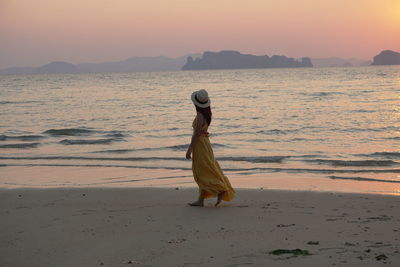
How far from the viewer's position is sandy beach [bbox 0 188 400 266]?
Result: 5.00 meters

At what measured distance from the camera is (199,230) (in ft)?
19.7

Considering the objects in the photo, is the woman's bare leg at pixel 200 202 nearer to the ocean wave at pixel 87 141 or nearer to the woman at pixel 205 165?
the woman at pixel 205 165

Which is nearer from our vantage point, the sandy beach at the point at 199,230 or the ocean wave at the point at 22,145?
the sandy beach at the point at 199,230

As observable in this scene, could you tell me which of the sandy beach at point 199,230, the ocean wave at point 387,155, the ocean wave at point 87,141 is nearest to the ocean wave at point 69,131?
the ocean wave at point 87,141

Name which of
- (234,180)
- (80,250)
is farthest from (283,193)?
(80,250)

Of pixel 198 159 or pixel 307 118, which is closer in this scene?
pixel 198 159

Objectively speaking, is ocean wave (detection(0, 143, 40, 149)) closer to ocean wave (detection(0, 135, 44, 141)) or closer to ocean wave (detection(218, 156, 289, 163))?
ocean wave (detection(0, 135, 44, 141))

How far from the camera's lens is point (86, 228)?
20.2ft

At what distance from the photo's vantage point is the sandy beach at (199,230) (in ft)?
16.4

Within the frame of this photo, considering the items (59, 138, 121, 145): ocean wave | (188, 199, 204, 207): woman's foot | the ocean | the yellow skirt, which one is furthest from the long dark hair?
Answer: (59, 138, 121, 145): ocean wave

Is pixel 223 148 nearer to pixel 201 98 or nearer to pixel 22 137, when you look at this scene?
pixel 22 137

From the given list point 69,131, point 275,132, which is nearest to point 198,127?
point 275,132

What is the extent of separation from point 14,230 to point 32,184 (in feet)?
12.9

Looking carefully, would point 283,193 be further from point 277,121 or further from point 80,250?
point 277,121
